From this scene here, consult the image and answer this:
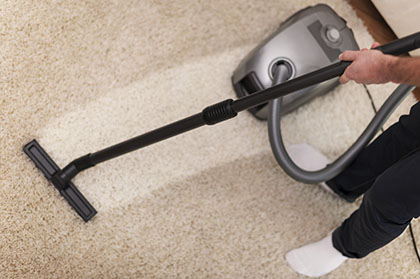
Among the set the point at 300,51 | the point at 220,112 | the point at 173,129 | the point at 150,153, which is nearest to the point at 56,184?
the point at 150,153

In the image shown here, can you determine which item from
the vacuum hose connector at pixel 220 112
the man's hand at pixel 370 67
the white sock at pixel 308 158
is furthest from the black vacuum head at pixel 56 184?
the man's hand at pixel 370 67

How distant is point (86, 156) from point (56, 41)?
35 cm

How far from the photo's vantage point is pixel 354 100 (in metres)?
1.43

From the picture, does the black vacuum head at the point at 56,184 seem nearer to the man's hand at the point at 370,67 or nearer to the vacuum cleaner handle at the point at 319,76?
the vacuum cleaner handle at the point at 319,76

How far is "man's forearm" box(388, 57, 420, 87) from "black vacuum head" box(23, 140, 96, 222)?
0.78 meters

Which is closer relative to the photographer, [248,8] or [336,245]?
[336,245]

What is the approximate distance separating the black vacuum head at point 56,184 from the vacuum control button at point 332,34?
79 cm

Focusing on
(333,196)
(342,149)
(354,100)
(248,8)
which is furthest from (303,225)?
(248,8)

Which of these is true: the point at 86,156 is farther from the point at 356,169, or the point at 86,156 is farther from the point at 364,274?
the point at 364,274

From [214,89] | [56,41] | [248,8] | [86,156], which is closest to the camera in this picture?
[86,156]

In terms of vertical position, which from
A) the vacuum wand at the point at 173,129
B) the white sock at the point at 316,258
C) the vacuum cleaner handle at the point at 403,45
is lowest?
the white sock at the point at 316,258

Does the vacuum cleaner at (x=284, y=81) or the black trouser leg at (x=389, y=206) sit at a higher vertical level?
the vacuum cleaner at (x=284, y=81)

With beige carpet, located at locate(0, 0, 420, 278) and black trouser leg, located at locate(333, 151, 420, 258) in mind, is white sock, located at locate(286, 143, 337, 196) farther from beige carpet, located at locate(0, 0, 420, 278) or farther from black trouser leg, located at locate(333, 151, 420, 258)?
black trouser leg, located at locate(333, 151, 420, 258)

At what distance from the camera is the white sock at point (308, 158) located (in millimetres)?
1303
